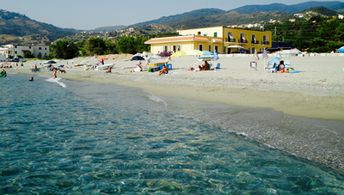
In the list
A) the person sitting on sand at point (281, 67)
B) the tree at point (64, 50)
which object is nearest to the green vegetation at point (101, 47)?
the tree at point (64, 50)

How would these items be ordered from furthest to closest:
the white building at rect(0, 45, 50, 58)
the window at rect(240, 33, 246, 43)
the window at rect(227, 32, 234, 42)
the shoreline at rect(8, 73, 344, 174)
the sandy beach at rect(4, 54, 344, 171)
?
the white building at rect(0, 45, 50, 58)
the window at rect(240, 33, 246, 43)
the window at rect(227, 32, 234, 42)
the sandy beach at rect(4, 54, 344, 171)
the shoreline at rect(8, 73, 344, 174)

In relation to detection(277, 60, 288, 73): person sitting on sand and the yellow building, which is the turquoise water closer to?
detection(277, 60, 288, 73): person sitting on sand

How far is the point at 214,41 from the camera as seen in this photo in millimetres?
55281

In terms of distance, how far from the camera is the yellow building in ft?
177

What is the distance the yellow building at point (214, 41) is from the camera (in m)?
53.8

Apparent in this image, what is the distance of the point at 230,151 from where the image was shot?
326 inches

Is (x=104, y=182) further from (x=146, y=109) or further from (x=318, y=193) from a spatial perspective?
(x=146, y=109)

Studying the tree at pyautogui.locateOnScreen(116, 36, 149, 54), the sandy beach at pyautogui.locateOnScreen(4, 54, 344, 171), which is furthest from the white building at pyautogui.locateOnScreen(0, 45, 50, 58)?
the sandy beach at pyautogui.locateOnScreen(4, 54, 344, 171)

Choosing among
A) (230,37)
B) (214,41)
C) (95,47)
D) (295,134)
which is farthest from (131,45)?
(295,134)

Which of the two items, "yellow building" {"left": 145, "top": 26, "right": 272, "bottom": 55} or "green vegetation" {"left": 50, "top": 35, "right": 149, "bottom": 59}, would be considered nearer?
"yellow building" {"left": 145, "top": 26, "right": 272, "bottom": 55}

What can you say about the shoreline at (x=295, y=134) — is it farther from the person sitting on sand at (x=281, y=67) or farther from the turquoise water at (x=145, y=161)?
the person sitting on sand at (x=281, y=67)

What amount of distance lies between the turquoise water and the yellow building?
139 ft

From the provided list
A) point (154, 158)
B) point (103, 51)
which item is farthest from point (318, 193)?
point (103, 51)

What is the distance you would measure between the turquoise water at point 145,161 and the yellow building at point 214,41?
1667 inches
